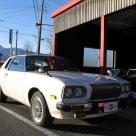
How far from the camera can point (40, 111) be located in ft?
25.5

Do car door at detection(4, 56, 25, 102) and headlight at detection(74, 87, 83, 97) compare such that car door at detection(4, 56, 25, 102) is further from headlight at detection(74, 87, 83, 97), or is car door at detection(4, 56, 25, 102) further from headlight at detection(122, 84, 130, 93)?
headlight at detection(122, 84, 130, 93)

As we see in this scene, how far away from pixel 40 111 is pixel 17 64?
7.14ft

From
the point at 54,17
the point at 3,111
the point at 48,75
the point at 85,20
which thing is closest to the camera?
the point at 48,75

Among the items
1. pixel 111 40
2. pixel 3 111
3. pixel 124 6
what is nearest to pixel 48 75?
pixel 3 111

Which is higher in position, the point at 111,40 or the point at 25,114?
the point at 111,40

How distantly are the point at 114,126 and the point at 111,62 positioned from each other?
57.7 feet

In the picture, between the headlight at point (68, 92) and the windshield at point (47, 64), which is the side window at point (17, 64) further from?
the headlight at point (68, 92)

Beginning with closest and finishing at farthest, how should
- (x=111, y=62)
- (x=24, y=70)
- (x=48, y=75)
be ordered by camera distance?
(x=48, y=75) < (x=24, y=70) < (x=111, y=62)

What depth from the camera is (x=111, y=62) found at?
25438 mm

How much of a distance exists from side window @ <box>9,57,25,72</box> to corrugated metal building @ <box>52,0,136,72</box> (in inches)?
178

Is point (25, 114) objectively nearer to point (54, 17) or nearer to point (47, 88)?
point (47, 88)

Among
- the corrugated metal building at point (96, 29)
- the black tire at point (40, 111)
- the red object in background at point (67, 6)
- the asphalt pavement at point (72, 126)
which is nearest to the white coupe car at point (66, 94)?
the black tire at point (40, 111)

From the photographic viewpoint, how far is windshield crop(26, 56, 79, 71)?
9.04 m

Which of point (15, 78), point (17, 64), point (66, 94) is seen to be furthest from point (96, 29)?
point (66, 94)
